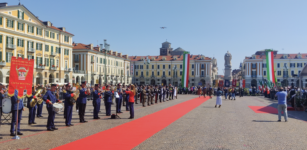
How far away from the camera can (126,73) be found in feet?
325

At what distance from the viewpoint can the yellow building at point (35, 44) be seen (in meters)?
45.6

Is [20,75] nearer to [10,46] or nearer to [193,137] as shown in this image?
[193,137]

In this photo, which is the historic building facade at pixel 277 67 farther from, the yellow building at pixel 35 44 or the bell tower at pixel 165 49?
the yellow building at pixel 35 44

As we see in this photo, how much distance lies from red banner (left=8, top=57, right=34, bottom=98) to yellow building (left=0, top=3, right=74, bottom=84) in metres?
40.3

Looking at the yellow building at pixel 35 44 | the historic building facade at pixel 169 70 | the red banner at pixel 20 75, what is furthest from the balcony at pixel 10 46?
the historic building facade at pixel 169 70

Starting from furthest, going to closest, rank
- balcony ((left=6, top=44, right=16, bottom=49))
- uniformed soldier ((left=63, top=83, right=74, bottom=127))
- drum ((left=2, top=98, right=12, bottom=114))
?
1. balcony ((left=6, top=44, right=16, bottom=49))
2. uniformed soldier ((left=63, top=83, right=74, bottom=127))
3. drum ((left=2, top=98, right=12, bottom=114))

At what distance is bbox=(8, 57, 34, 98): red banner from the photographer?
8.92m

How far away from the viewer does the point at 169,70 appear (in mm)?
104438

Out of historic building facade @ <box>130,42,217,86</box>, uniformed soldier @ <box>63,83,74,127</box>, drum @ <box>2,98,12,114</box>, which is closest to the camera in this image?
drum @ <box>2,98,12,114</box>

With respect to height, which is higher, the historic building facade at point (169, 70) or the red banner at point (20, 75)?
the historic building facade at point (169, 70)

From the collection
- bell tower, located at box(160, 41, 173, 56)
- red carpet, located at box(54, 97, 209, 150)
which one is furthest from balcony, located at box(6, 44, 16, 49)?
bell tower, located at box(160, 41, 173, 56)

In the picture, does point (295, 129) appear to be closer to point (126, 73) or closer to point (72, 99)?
point (72, 99)

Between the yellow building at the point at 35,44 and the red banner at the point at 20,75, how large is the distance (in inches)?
1588

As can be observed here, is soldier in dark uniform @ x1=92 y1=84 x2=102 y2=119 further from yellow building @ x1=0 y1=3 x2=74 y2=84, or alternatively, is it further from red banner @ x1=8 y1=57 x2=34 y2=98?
yellow building @ x1=0 y1=3 x2=74 y2=84
